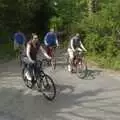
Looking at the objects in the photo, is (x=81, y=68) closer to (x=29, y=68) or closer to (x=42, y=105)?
(x=29, y=68)

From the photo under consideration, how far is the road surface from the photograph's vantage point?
10.8m

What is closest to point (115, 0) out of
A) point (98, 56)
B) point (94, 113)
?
point (98, 56)

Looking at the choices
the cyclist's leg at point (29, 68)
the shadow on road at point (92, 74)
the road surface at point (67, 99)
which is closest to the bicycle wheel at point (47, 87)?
the road surface at point (67, 99)

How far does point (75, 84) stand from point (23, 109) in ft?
12.1

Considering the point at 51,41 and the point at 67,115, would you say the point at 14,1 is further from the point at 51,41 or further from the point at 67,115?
the point at 67,115

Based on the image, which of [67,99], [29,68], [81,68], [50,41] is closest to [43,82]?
[67,99]

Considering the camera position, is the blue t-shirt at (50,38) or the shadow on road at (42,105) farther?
the blue t-shirt at (50,38)

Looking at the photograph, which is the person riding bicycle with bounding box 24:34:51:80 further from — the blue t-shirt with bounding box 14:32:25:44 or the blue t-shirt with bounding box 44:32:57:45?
the blue t-shirt with bounding box 14:32:25:44

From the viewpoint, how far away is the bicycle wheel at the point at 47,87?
12.2 meters

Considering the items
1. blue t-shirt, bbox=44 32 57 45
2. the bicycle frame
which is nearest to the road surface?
the bicycle frame

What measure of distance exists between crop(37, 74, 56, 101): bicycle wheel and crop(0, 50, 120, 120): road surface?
16cm

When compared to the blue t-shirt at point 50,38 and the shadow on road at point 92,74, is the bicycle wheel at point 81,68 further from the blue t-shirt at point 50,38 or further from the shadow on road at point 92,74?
the blue t-shirt at point 50,38

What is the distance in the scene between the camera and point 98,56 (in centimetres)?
2188

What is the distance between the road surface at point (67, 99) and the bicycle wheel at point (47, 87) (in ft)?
0.53
